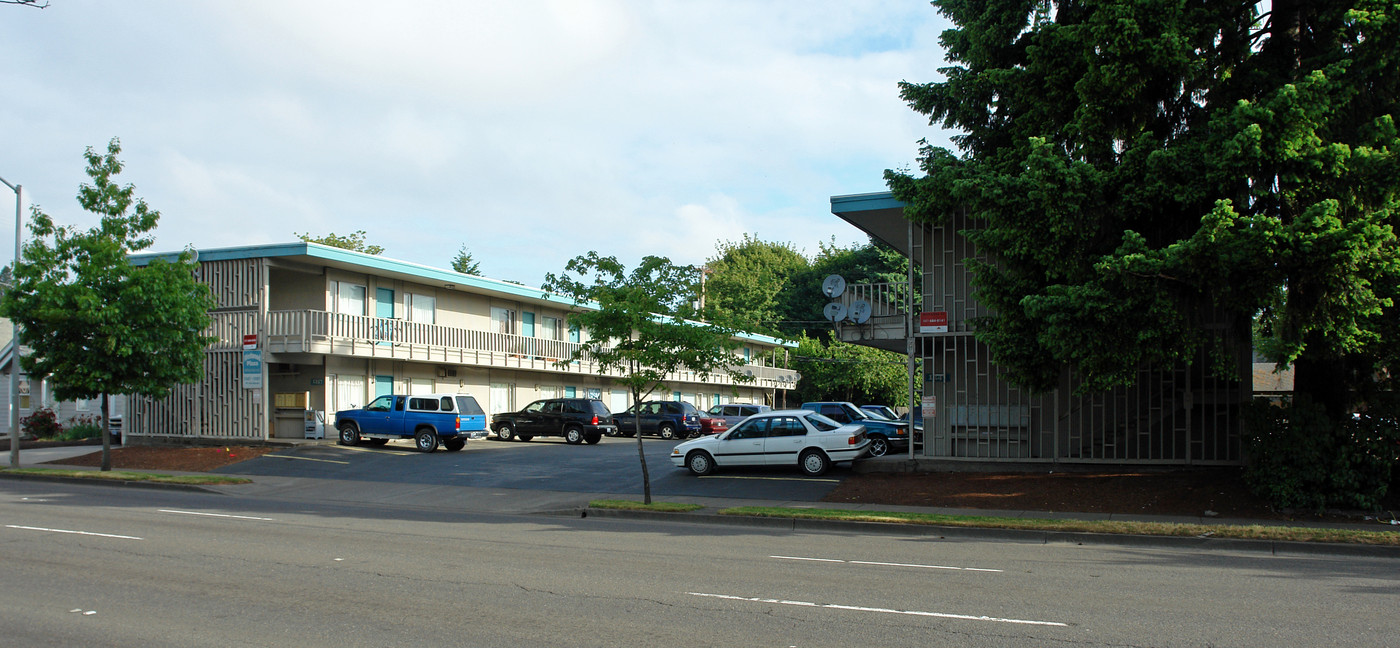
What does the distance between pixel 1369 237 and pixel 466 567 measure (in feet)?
38.4

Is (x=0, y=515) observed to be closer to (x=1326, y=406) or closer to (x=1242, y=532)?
(x=1242, y=532)

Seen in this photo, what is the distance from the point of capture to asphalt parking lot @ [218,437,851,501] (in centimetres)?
2005

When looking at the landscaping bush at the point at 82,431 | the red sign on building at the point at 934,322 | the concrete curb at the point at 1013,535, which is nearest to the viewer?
the concrete curb at the point at 1013,535

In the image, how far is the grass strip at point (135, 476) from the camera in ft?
69.4

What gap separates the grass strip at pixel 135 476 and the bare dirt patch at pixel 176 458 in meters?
1.58

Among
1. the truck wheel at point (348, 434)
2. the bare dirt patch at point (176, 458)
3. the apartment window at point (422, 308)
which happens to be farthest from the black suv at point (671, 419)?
the bare dirt patch at point (176, 458)

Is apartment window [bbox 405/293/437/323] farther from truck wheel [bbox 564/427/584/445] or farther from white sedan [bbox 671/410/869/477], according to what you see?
white sedan [bbox 671/410/869/477]

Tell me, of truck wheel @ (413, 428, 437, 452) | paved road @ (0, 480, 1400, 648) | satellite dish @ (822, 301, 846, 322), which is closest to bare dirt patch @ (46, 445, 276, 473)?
truck wheel @ (413, 428, 437, 452)

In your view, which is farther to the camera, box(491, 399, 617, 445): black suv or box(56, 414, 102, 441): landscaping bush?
box(56, 414, 102, 441): landscaping bush

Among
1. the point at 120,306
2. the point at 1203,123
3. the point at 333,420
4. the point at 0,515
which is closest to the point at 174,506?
the point at 0,515

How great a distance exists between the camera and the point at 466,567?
397 inches

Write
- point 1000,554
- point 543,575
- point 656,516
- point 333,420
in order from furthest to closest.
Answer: point 333,420 < point 656,516 < point 1000,554 < point 543,575

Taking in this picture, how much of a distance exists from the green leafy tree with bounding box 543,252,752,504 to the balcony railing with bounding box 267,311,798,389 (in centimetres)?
494

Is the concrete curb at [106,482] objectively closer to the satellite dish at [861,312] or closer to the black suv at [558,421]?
the black suv at [558,421]
